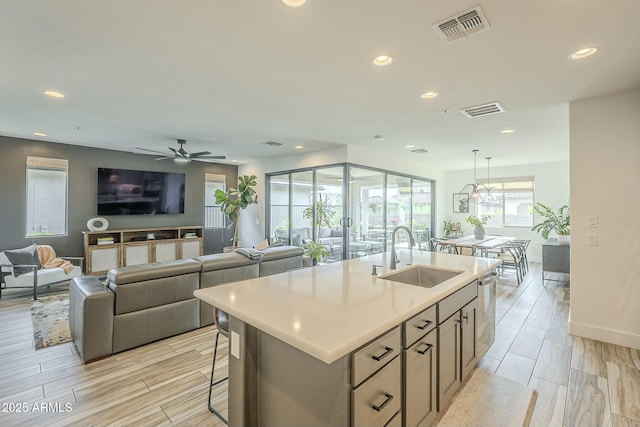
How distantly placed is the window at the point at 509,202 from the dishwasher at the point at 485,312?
6.85 meters

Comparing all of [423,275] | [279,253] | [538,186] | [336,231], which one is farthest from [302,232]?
[538,186]

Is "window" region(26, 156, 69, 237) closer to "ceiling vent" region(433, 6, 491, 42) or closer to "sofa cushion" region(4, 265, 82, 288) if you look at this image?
→ "sofa cushion" region(4, 265, 82, 288)

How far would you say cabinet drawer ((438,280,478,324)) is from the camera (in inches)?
73.5

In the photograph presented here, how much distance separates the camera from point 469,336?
229cm

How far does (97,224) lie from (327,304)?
262 inches

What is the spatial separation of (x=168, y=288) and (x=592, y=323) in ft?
15.1

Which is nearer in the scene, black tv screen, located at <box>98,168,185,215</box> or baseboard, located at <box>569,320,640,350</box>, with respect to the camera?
baseboard, located at <box>569,320,640,350</box>

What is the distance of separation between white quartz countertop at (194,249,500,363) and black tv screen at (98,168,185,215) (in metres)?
6.11

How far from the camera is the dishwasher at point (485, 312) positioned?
247 centimetres

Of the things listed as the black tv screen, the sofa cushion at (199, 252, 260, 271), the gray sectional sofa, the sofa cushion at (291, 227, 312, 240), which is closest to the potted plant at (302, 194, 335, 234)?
the sofa cushion at (291, 227, 312, 240)

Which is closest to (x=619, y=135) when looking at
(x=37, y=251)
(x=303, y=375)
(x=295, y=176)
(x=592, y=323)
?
(x=592, y=323)

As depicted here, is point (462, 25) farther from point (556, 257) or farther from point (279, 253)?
point (556, 257)

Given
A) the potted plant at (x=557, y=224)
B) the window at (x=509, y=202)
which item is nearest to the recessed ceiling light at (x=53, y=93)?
the potted plant at (x=557, y=224)

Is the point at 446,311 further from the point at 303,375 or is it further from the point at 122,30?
the point at 122,30
